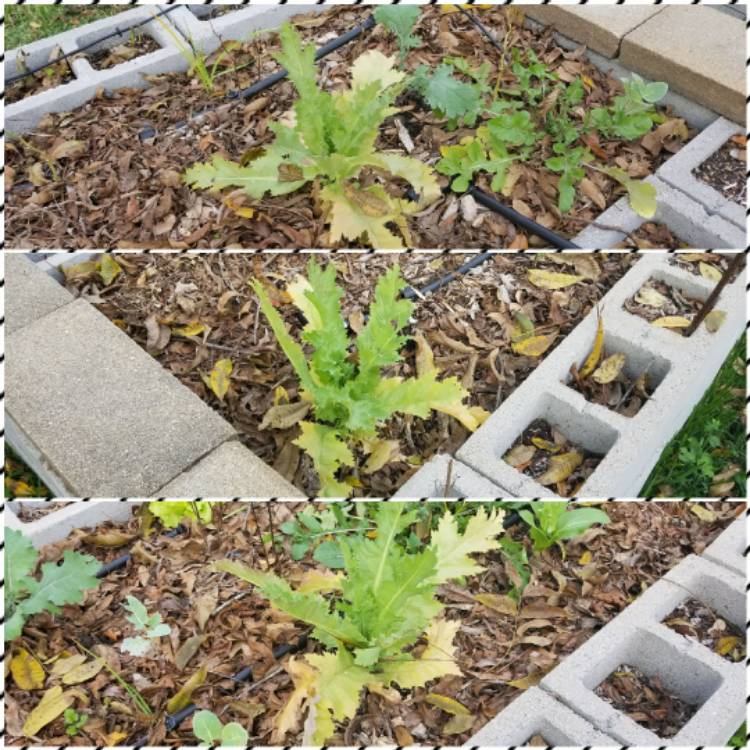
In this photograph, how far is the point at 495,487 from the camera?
240cm

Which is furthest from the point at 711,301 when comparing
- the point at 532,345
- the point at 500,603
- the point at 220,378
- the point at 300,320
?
the point at 220,378

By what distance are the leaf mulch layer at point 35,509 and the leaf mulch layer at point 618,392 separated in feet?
4.98

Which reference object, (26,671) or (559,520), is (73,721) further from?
(559,520)

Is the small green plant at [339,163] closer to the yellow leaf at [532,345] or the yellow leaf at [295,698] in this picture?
the yellow leaf at [532,345]

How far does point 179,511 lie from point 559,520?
103cm

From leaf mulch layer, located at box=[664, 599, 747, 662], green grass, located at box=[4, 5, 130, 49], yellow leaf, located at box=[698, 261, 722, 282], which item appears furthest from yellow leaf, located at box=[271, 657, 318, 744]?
green grass, located at box=[4, 5, 130, 49]

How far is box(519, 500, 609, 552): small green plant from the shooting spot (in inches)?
94.5

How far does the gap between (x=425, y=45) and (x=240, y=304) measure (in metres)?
1.23

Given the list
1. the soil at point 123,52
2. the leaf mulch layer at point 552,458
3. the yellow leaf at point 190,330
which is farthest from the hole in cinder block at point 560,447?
the soil at point 123,52

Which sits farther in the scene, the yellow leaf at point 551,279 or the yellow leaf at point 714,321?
the yellow leaf at point 551,279

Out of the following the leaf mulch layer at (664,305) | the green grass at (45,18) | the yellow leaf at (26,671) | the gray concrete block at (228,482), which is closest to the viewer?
the yellow leaf at (26,671)

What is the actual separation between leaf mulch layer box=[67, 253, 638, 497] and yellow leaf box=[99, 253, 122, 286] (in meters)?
0.02

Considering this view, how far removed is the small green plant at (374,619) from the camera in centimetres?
198

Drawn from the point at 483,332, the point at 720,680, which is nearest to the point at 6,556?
the point at 483,332
